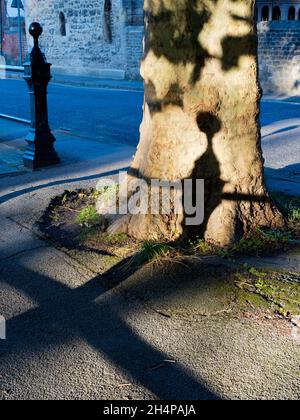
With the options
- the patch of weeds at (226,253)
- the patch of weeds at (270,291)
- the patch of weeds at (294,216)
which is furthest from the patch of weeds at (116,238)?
the patch of weeds at (294,216)

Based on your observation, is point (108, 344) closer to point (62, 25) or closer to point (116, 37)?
point (116, 37)

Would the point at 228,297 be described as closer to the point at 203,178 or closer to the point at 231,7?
the point at 203,178

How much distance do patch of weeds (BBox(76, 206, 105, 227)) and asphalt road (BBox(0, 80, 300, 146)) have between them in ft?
14.0

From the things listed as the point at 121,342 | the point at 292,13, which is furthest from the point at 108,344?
the point at 292,13

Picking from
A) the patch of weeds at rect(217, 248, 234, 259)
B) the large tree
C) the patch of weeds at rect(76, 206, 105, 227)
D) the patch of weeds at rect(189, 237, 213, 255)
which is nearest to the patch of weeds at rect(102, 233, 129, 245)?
the large tree

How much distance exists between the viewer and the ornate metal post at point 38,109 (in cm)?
684

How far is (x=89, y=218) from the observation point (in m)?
5.06

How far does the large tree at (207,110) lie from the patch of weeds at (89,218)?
0.49 meters

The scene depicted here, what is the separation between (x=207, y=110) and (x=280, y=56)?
599 inches

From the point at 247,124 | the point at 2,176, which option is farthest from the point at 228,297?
the point at 2,176

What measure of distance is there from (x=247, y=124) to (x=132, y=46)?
21727 mm

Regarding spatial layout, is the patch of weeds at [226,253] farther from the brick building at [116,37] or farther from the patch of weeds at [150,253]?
the brick building at [116,37]
